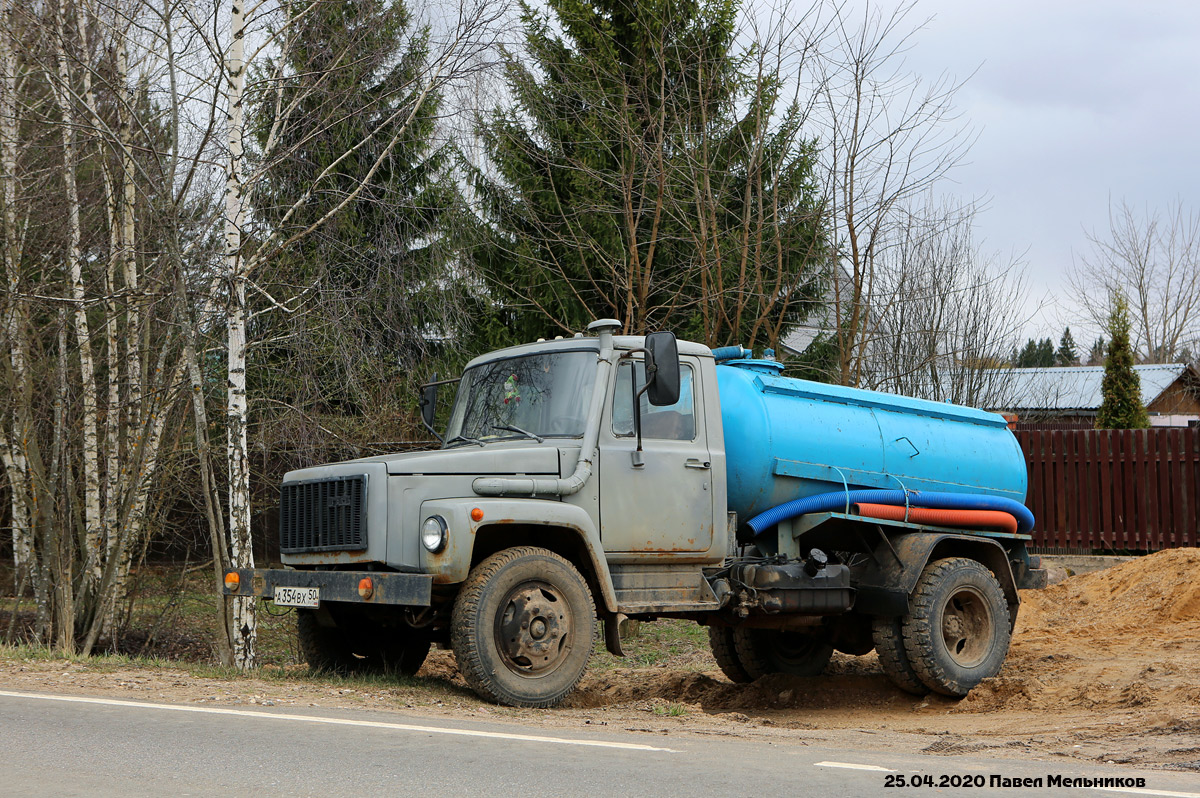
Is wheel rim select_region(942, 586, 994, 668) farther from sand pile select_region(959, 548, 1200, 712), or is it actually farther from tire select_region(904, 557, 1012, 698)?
sand pile select_region(959, 548, 1200, 712)

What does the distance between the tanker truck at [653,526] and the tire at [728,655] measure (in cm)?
2

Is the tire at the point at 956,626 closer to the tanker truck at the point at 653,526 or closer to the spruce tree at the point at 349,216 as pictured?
the tanker truck at the point at 653,526

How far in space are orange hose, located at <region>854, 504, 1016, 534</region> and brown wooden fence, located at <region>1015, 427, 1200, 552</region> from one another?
8025 millimetres

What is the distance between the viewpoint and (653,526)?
332 inches

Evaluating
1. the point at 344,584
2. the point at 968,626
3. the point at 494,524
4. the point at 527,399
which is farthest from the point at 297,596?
the point at 968,626

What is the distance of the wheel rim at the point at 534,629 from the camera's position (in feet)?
24.8

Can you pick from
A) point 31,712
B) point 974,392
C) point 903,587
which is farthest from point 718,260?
point 974,392

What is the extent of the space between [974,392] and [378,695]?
1847cm

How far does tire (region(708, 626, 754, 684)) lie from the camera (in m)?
11.0

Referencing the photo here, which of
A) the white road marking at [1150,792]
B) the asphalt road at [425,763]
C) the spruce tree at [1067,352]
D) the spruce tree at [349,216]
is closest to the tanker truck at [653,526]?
the asphalt road at [425,763]

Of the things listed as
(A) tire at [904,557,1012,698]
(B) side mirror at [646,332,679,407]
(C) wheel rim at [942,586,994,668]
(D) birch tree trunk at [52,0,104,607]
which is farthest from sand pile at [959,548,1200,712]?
(D) birch tree trunk at [52,0,104,607]

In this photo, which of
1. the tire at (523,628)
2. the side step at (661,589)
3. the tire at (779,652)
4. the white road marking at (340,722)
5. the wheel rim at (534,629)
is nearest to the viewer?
the white road marking at (340,722)

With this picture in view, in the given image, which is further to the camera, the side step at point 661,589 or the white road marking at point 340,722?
the side step at point 661,589

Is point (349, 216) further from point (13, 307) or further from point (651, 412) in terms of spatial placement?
point (651, 412)
